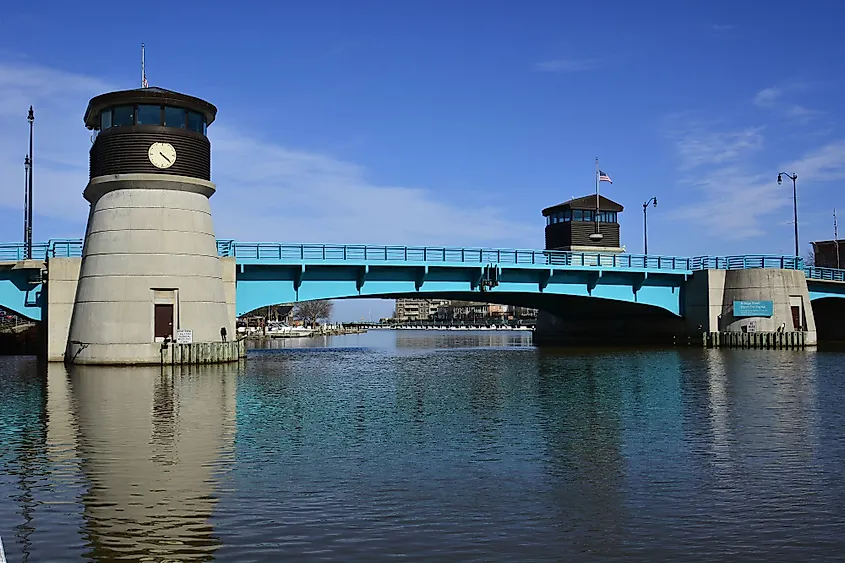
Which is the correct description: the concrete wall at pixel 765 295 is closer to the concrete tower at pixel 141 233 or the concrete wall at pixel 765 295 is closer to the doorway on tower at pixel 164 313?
the concrete tower at pixel 141 233

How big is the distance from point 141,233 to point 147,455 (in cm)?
2680

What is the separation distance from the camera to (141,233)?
43.2 meters

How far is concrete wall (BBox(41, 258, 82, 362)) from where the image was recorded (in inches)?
1766

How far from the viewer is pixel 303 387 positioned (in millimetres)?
34750

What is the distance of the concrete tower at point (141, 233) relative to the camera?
42.9 meters

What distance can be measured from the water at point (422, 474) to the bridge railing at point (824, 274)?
143 feet

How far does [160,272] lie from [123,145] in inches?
262

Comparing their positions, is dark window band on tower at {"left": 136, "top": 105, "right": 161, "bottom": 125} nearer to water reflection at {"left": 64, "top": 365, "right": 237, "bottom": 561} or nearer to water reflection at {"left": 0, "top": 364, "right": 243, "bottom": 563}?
water reflection at {"left": 64, "top": 365, "right": 237, "bottom": 561}

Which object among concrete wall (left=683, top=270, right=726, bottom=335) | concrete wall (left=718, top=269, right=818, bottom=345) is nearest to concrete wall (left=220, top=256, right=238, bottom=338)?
concrete wall (left=683, top=270, right=726, bottom=335)

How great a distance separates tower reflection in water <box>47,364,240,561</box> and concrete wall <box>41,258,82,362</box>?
10.2 metres

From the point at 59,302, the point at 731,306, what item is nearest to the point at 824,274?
the point at 731,306

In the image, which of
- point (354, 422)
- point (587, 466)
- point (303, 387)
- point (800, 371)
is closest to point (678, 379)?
point (800, 371)

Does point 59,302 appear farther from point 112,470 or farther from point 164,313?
point 112,470

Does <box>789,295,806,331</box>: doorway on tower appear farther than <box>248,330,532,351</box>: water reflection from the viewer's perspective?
No
